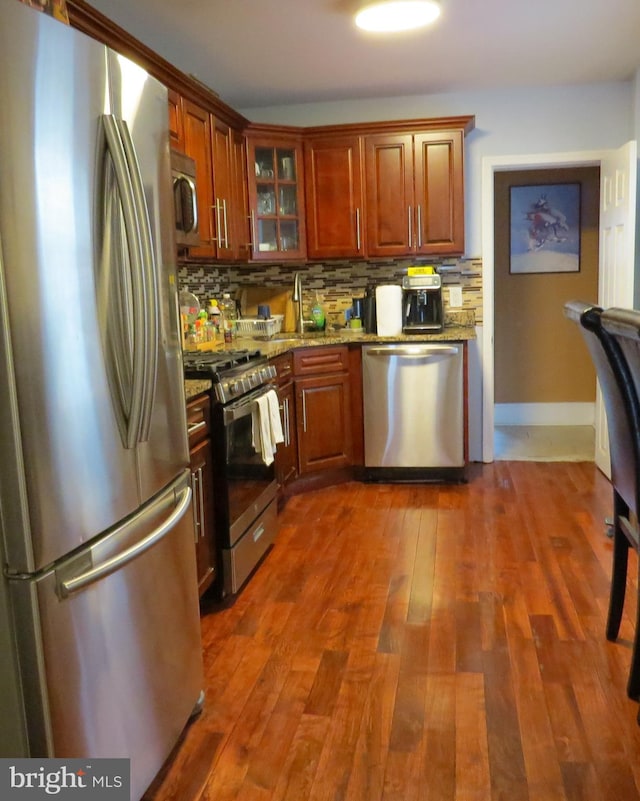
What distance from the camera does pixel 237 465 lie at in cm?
292

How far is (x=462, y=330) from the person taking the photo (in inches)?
179

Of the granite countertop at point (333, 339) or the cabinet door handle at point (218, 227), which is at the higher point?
the cabinet door handle at point (218, 227)

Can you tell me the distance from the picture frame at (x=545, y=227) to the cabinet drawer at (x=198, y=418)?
377 cm

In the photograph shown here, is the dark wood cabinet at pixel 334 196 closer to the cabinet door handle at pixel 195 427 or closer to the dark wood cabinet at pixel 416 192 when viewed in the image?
the dark wood cabinet at pixel 416 192

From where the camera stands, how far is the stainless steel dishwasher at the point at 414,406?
4285 mm

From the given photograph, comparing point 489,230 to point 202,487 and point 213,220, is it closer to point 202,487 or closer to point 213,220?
point 213,220

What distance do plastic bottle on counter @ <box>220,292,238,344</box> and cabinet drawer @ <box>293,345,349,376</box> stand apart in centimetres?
46

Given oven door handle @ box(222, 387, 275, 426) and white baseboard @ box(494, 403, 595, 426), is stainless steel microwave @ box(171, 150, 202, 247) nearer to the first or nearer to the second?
oven door handle @ box(222, 387, 275, 426)

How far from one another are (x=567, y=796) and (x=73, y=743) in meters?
1.14

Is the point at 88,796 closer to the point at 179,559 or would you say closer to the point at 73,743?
the point at 73,743

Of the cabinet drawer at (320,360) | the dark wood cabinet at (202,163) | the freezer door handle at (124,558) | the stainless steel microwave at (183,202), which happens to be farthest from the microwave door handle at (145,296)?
the cabinet drawer at (320,360)

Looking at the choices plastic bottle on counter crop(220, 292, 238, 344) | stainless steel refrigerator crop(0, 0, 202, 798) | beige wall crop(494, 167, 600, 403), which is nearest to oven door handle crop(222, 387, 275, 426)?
stainless steel refrigerator crop(0, 0, 202, 798)

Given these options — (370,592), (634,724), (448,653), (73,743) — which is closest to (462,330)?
(370,592)

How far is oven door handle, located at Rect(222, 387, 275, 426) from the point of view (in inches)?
109
